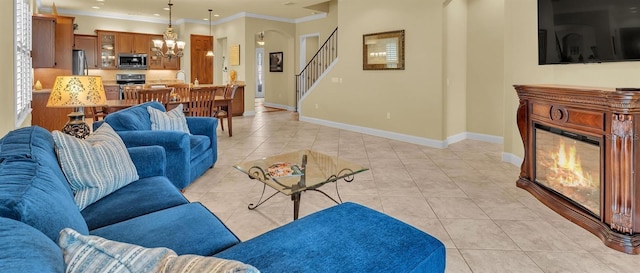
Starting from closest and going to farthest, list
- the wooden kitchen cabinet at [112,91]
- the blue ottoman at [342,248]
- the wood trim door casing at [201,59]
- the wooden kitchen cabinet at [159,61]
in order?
1. the blue ottoman at [342,248]
2. the wooden kitchen cabinet at [112,91]
3. the wooden kitchen cabinet at [159,61]
4. the wood trim door casing at [201,59]

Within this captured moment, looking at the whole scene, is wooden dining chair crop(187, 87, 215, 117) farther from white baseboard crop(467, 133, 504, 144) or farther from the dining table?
white baseboard crop(467, 133, 504, 144)

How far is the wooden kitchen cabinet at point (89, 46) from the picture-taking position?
32.8 ft

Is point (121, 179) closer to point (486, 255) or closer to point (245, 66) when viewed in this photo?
point (486, 255)

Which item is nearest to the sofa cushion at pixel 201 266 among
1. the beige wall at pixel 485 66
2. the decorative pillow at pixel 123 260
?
the decorative pillow at pixel 123 260

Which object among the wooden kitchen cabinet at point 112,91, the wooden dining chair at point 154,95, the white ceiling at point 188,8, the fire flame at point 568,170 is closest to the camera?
the fire flame at point 568,170

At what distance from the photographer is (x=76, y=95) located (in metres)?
3.06

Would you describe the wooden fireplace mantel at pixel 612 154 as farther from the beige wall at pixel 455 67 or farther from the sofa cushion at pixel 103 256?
the beige wall at pixel 455 67

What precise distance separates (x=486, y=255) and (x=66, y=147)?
2669 millimetres

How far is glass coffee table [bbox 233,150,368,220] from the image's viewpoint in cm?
266

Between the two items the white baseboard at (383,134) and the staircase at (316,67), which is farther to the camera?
the staircase at (316,67)

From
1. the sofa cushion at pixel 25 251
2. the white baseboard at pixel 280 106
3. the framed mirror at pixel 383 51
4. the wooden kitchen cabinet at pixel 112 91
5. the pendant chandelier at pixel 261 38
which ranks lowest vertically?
the sofa cushion at pixel 25 251

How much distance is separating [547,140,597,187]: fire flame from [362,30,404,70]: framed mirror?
151 inches

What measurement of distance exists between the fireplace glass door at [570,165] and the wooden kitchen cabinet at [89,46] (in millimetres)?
10759

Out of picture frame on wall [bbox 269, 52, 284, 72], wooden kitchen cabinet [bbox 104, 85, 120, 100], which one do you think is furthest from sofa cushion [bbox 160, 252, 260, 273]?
picture frame on wall [bbox 269, 52, 284, 72]
